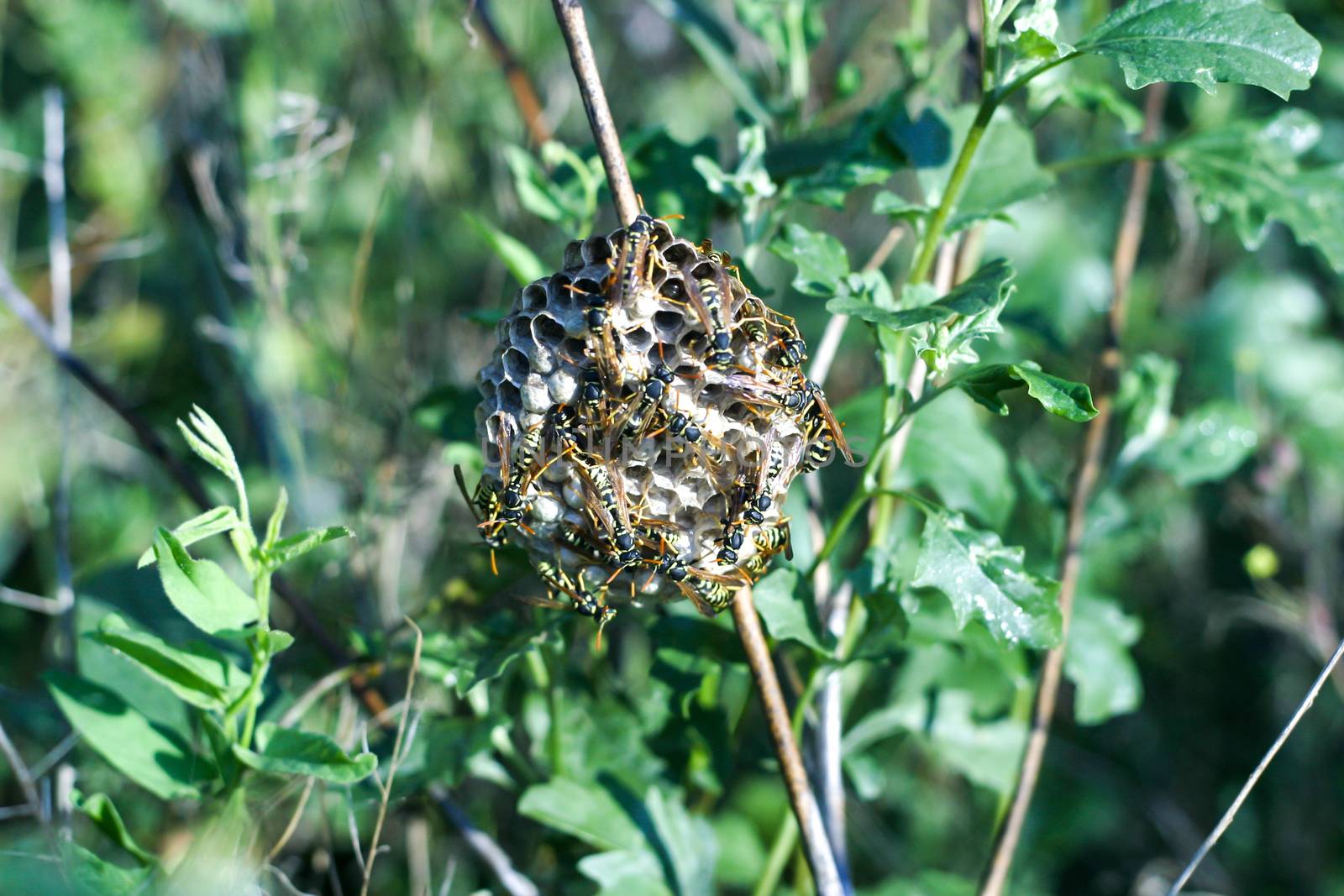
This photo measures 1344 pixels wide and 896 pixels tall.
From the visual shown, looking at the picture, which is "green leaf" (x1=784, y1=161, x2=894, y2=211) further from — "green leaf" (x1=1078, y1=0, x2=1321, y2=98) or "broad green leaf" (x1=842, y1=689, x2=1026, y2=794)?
"broad green leaf" (x1=842, y1=689, x2=1026, y2=794)

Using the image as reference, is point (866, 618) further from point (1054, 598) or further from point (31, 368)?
point (31, 368)

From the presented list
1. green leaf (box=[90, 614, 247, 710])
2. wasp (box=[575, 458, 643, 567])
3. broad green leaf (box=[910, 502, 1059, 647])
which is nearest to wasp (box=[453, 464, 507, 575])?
wasp (box=[575, 458, 643, 567])

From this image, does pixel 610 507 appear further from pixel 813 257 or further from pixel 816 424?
pixel 813 257

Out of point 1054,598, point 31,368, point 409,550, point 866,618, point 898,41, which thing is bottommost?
point 409,550

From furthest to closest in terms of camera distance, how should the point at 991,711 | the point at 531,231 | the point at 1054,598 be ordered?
1. the point at 531,231
2. the point at 991,711
3. the point at 1054,598

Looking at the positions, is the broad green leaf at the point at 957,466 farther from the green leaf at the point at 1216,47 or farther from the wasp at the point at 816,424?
the green leaf at the point at 1216,47

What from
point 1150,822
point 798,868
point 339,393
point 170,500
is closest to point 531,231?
point 339,393
